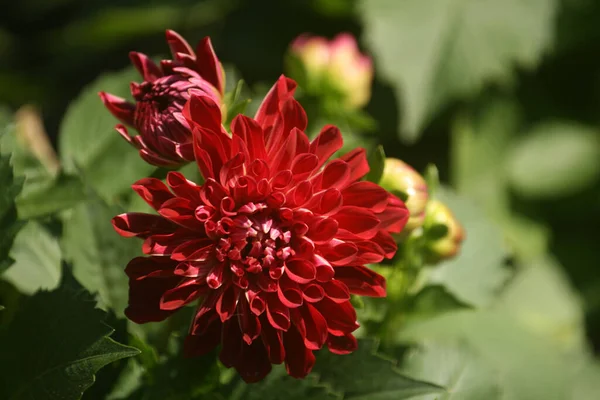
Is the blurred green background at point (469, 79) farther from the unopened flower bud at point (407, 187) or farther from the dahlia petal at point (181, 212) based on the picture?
the dahlia petal at point (181, 212)

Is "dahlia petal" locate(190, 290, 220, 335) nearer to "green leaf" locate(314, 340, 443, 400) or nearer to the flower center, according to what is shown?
the flower center

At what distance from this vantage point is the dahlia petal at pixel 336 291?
0.56m

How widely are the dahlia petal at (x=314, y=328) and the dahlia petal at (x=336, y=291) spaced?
2 cm

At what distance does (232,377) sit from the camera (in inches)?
27.4

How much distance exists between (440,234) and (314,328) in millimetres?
271

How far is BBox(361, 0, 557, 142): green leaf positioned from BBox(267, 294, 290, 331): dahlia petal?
810 mm

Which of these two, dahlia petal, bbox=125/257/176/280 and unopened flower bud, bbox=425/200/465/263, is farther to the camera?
unopened flower bud, bbox=425/200/465/263

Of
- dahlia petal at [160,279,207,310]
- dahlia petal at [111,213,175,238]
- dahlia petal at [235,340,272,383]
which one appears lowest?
dahlia petal at [235,340,272,383]

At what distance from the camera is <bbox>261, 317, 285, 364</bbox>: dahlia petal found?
57 centimetres

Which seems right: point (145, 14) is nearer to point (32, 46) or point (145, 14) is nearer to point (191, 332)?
point (32, 46)

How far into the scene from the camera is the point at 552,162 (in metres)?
1.62

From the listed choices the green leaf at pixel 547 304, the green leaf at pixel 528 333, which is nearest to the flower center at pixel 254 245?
the green leaf at pixel 528 333

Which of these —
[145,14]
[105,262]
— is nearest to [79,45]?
[145,14]

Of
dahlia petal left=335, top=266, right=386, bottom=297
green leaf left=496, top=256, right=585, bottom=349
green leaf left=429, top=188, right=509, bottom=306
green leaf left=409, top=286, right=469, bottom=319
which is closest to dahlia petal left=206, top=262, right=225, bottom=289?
dahlia petal left=335, top=266, right=386, bottom=297
